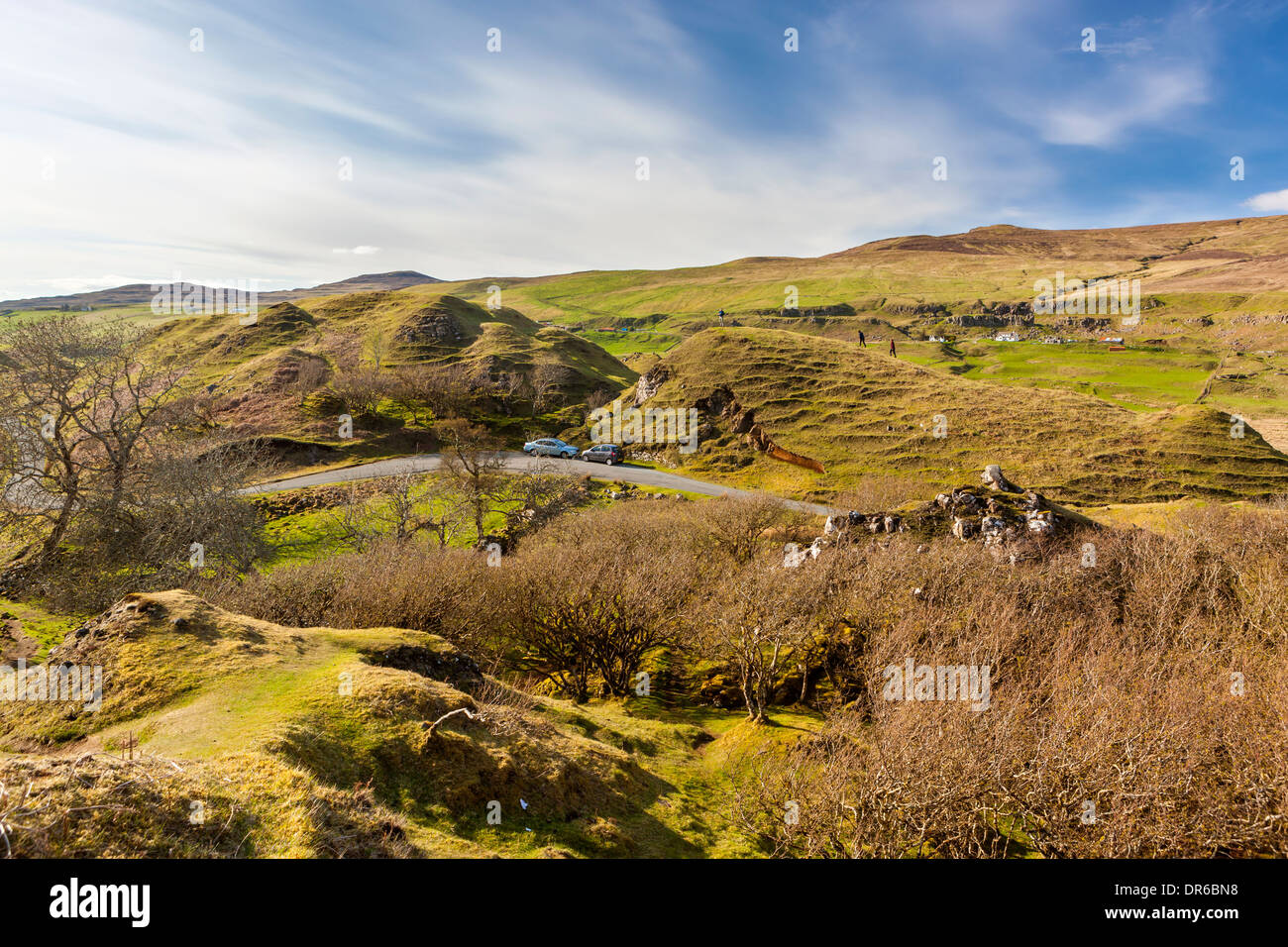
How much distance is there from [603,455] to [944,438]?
40.5 meters

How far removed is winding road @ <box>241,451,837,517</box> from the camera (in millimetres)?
58812

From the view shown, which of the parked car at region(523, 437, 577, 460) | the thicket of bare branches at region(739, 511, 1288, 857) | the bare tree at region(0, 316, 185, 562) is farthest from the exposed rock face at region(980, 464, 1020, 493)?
the bare tree at region(0, 316, 185, 562)

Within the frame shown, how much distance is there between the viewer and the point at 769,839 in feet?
46.2

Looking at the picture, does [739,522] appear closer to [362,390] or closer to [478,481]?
[478,481]

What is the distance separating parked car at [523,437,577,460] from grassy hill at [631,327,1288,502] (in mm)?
14941

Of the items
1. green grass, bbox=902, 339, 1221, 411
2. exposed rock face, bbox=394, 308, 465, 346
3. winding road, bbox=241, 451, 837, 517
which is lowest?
winding road, bbox=241, 451, 837, 517

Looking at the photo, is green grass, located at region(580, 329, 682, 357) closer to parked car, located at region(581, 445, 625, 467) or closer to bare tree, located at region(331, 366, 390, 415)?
bare tree, located at region(331, 366, 390, 415)

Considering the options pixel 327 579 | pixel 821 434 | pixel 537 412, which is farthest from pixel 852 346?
pixel 327 579

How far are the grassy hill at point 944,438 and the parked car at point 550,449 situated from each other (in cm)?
1494

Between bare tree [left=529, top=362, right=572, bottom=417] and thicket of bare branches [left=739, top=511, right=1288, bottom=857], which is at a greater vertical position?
bare tree [left=529, top=362, right=572, bottom=417]

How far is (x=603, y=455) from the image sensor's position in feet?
226

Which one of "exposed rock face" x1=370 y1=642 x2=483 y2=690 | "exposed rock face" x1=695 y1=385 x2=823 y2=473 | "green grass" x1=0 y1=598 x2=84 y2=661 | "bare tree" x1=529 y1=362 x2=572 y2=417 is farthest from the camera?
"bare tree" x1=529 y1=362 x2=572 y2=417

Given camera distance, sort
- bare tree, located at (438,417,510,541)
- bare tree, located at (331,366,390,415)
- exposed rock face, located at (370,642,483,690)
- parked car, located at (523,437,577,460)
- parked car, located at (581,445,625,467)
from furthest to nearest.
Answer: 1. bare tree, located at (331,366,390,415)
2. parked car, located at (523,437,577,460)
3. parked car, located at (581,445,625,467)
4. bare tree, located at (438,417,510,541)
5. exposed rock face, located at (370,642,483,690)
